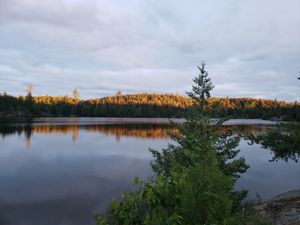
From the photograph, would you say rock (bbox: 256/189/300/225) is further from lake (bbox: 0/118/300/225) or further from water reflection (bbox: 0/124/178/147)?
water reflection (bbox: 0/124/178/147)

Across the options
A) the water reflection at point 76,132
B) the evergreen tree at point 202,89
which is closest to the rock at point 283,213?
the evergreen tree at point 202,89

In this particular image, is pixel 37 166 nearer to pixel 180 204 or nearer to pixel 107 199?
pixel 107 199

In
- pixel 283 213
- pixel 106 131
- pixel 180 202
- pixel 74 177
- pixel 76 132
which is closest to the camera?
pixel 180 202

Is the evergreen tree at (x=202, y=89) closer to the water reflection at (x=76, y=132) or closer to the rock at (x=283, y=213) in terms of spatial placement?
the rock at (x=283, y=213)

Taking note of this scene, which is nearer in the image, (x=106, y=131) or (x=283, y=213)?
(x=283, y=213)

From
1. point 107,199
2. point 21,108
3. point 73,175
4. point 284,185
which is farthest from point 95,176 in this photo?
point 21,108

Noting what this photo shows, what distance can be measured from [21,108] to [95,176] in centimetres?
16128

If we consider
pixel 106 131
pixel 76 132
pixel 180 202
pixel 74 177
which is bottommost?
pixel 74 177

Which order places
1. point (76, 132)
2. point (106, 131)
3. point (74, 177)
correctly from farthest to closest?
1. point (106, 131)
2. point (76, 132)
3. point (74, 177)

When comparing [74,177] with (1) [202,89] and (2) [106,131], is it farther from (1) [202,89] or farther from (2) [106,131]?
(2) [106,131]

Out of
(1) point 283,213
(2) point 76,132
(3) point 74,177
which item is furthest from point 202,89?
(2) point 76,132

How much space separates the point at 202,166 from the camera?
20.3 ft

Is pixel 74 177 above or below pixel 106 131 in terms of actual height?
below

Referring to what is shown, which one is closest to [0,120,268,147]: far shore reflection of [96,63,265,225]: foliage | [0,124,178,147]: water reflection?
[0,124,178,147]: water reflection
